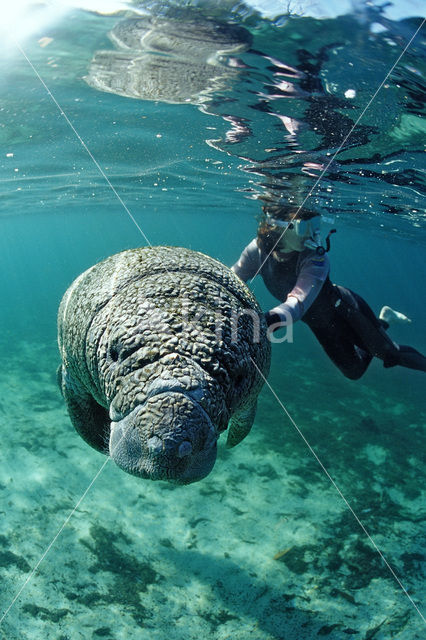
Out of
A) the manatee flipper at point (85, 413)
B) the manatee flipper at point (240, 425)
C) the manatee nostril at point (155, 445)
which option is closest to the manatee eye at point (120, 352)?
the manatee nostril at point (155, 445)

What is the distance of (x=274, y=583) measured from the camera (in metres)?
5.56

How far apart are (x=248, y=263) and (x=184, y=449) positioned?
4.53 metres

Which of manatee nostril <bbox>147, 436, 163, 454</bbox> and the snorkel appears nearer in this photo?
manatee nostril <bbox>147, 436, 163, 454</bbox>

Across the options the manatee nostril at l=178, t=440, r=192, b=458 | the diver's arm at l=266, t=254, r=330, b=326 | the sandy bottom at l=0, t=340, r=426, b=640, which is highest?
the manatee nostril at l=178, t=440, r=192, b=458

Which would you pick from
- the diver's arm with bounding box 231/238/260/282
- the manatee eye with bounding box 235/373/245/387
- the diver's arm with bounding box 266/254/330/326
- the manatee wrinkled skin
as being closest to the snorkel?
the diver's arm with bounding box 231/238/260/282

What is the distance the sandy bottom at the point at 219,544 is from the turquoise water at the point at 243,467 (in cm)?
3

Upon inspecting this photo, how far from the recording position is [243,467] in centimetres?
870

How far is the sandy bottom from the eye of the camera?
197 inches

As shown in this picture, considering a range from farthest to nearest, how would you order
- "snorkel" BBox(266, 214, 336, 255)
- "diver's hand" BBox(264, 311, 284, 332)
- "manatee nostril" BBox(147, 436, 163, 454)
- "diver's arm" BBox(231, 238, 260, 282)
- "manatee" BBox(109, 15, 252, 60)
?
1. "snorkel" BBox(266, 214, 336, 255)
2. "diver's arm" BBox(231, 238, 260, 282)
3. "manatee" BBox(109, 15, 252, 60)
4. "diver's hand" BBox(264, 311, 284, 332)
5. "manatee nostril" BBox(147, 436, 163, 454)

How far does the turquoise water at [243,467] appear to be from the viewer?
510cm

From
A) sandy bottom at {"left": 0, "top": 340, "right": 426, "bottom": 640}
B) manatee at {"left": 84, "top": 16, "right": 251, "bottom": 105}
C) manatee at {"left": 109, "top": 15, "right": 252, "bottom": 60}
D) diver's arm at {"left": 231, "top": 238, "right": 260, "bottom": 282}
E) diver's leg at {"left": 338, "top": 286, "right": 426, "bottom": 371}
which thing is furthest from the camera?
diver's leg at {"left": 338, "top": 286, "right": 426, "bottom": 371}

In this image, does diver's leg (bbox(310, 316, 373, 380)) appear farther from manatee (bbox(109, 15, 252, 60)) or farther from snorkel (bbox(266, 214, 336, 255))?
manatee (bbox(109, 15, 252, 60))

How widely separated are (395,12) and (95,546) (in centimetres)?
832

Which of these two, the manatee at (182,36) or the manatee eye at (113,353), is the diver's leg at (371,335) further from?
the manatee eye at (113,353)
